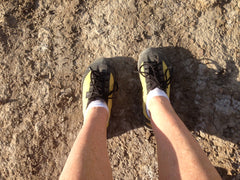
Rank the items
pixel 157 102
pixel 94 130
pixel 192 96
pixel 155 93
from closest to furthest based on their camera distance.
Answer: pixel 94 130 < pixel 157 102 < pixel 155 93 < pixel 192 96

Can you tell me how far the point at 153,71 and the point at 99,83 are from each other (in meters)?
0.54

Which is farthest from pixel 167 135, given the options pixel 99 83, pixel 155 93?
pixel 99 83

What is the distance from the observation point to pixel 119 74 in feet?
6.43

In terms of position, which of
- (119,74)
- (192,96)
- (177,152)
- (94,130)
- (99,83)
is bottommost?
(177,152)

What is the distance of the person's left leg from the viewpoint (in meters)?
1.18

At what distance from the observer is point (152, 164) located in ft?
5.59

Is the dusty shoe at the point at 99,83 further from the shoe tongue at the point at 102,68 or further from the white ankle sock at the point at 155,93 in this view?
the white ankle sock at the point at 155,93

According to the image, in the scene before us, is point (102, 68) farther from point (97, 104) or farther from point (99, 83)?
point (97, 104)

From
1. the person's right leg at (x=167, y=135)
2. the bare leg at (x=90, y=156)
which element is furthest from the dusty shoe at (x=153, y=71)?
the bare leg at (x=90, y=156)

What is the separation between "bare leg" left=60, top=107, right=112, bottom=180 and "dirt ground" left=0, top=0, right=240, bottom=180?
0.41 m

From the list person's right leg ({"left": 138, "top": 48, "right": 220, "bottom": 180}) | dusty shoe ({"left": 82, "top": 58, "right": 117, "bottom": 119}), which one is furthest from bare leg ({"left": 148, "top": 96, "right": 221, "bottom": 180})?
dusty shoe ({"left": 82, "top": 58, "right": 117, "bottom": 119})

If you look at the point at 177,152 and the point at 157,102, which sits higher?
the point at 157,102

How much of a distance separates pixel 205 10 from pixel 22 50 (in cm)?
201

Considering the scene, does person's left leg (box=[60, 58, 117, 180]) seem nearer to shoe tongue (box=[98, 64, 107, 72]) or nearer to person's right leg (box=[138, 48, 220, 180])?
shoe tongue (box=[98, 64, 107, 72])
